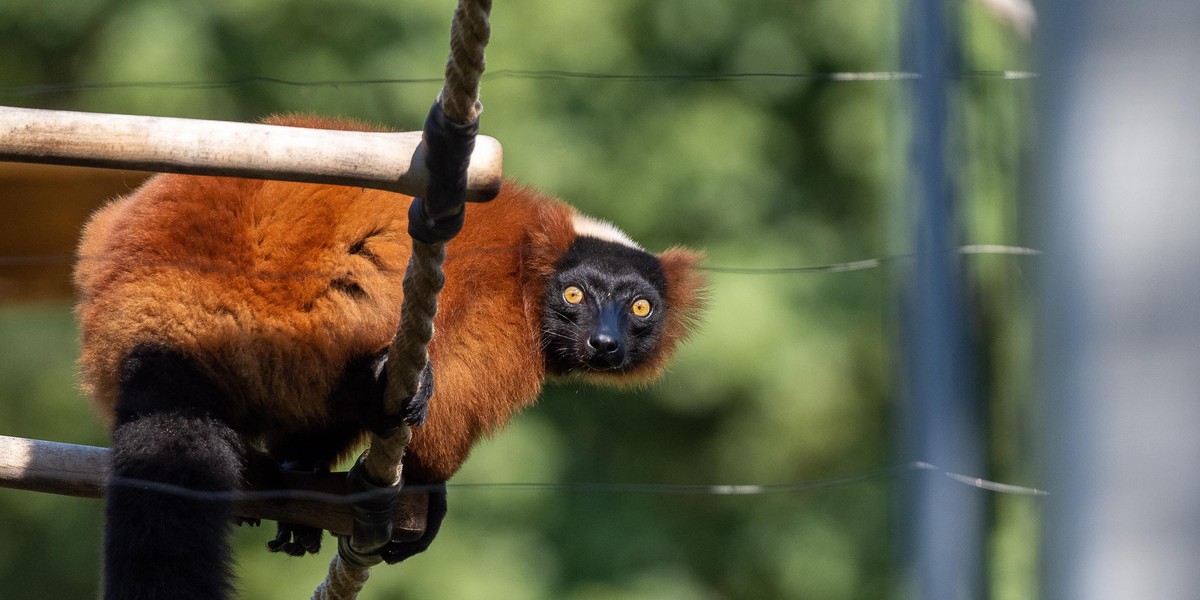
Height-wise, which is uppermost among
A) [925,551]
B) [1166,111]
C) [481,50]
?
[481,50]

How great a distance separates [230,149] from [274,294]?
670 millimetres

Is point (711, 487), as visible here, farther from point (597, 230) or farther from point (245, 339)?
point (597, 230)

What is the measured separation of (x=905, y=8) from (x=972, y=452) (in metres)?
0.67

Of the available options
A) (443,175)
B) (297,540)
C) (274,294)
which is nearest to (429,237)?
(443,175)

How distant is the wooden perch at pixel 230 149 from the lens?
1.79m

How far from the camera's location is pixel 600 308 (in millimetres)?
3287

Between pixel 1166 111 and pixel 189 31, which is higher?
pixel 189 31

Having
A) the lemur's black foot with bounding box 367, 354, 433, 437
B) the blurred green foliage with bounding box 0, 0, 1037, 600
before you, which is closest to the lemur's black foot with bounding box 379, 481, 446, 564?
the lemur's black foot with bounding box 367, 354, 433, 437

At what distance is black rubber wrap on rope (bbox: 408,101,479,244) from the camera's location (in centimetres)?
175

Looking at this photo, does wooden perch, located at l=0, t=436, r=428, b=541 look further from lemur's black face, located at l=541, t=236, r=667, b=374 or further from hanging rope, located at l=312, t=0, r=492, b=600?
lemur's black face, located at l=541, t=236, r=667, b=374

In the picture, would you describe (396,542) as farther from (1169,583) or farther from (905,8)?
(1169,583)

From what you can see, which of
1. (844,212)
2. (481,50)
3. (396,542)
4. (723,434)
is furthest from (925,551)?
(723,434)

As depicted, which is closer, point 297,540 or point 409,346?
point 409,346

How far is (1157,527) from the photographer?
91 centimetres
